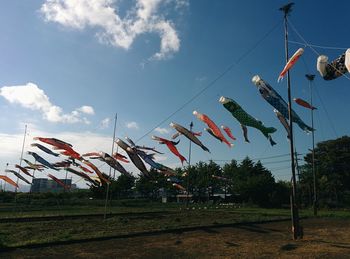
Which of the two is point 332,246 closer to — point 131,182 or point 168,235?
point 168,235

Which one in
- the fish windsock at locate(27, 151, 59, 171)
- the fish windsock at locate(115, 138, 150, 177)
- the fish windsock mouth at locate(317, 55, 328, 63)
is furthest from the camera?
the fish windsock at locate(27, 151, 59, 171)

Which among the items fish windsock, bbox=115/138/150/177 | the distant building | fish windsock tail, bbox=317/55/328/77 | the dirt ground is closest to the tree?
fish windsock, bbox=115/138/150/177

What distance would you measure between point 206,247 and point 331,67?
9.31 meters

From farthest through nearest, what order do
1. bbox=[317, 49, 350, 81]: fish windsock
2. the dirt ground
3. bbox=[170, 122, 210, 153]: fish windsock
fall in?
bbox=[170, 122, 210, 153]: fish windsock
the dirt ground
bbox=[317, 49, 350, 81]: fish windsock

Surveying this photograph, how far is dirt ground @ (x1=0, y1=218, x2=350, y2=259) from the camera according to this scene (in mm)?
14141

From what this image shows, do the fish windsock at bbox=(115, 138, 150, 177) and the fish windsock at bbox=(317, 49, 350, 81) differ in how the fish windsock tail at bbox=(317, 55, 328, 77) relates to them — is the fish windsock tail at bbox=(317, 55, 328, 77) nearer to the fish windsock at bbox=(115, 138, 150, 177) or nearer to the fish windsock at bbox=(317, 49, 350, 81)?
the fish windsock at bbox=(317, 49, 350, 81)

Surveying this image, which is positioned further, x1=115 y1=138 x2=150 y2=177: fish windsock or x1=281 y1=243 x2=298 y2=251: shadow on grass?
x1=115 y1=138 x2=150 y2=177: fish windsock

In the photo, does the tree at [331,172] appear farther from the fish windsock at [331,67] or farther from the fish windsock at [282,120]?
the fish windsock at [331,67]

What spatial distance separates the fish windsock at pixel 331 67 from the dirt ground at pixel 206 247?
704 cm

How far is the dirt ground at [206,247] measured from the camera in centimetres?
1414

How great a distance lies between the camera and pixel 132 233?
19641 millimetres

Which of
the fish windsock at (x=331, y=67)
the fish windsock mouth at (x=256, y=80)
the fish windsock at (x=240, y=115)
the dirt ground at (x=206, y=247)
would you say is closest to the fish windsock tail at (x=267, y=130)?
the fish windsock at (x=240, y=115)

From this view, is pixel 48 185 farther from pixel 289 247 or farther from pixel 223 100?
pixel 289 247

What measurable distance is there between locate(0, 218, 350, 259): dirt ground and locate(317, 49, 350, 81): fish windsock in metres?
7.04
